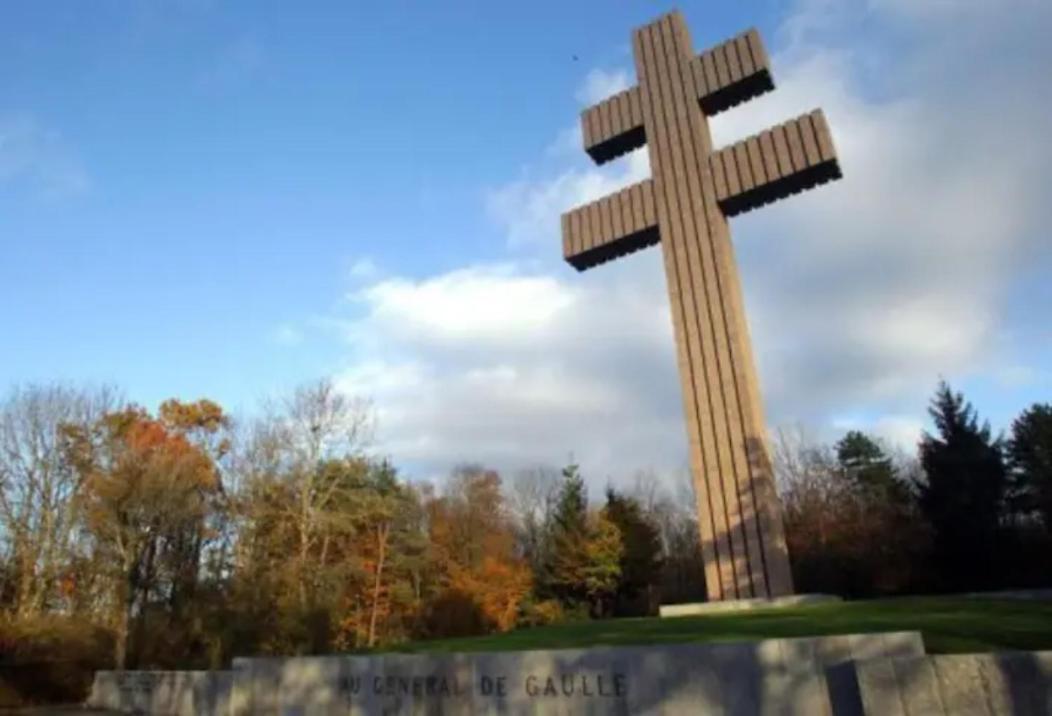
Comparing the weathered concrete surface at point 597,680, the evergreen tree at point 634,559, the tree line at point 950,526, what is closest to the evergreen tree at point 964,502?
the tree line at point 950,526

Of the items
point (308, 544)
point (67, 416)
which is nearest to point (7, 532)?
point (67, 416)

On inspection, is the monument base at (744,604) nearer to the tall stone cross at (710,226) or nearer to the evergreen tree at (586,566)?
the tall stone cross at (710,226)

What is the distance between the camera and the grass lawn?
862cm

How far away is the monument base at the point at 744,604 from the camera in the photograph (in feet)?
55.2

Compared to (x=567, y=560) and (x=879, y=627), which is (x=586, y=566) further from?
(x=879, y=627)

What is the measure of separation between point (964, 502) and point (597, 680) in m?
26.7

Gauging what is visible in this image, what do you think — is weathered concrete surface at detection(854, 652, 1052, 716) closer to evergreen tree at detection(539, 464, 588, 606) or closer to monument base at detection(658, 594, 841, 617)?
monument base at detection(658, 594, 841, 617)

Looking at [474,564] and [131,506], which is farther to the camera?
[474,564]

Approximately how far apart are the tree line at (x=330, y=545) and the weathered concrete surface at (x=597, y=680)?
1314cm

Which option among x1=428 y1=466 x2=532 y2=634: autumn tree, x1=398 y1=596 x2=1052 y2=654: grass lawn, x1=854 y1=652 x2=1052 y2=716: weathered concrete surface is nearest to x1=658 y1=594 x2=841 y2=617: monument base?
x1=398 y1=596 x2=1052 y2=654: grass lawn

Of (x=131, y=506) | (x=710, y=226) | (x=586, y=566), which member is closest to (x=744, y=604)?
(x=710, y=226)

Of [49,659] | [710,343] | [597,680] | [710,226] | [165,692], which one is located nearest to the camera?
[597,680]

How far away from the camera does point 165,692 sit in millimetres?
14398

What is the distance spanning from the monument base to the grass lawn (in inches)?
83.9
